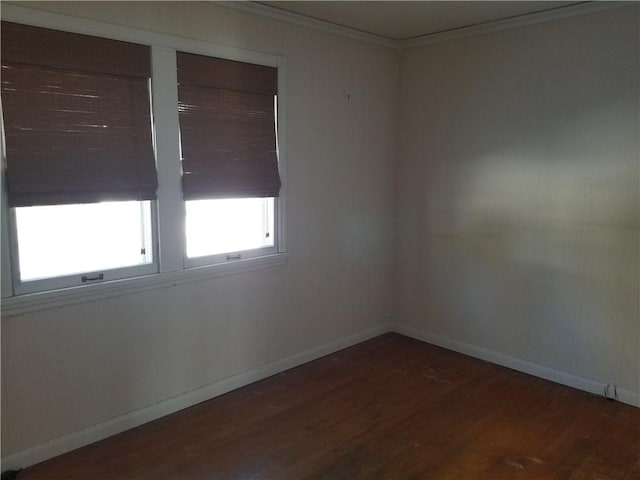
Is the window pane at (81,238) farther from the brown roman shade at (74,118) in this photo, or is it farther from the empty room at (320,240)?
the brown roman shade at (74,118)

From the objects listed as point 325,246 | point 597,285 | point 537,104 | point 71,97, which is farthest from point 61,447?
point 537,104

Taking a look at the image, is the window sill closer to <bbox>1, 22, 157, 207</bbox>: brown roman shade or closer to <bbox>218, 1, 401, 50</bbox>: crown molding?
<bbox>1, 22, 157, 207</bbox>: brown roman shade

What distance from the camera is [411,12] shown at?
11.5ft

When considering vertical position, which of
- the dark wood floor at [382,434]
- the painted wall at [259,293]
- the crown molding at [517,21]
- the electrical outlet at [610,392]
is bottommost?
the dark wood floor at [382,434]

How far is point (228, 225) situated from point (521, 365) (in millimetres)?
2431

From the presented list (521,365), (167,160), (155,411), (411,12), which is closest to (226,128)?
(167,160)

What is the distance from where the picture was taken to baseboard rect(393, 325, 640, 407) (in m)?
3.41

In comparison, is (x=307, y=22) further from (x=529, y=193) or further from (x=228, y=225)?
(x=529, y=193)

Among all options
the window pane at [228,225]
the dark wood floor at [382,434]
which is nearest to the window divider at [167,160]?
the window pane at [228,225]

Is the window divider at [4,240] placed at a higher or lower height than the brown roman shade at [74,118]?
lower

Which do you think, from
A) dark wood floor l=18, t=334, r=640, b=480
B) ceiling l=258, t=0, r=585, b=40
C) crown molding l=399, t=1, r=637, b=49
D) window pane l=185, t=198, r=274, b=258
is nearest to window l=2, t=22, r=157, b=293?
window pane l=185, t=198, r=274, b=258

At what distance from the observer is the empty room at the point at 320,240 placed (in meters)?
2.62

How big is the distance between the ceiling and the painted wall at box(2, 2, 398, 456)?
0.18 metres

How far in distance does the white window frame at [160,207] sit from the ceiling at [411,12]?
17.3 inches
